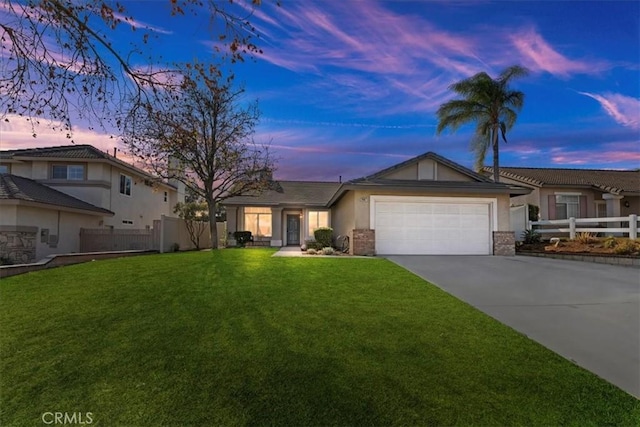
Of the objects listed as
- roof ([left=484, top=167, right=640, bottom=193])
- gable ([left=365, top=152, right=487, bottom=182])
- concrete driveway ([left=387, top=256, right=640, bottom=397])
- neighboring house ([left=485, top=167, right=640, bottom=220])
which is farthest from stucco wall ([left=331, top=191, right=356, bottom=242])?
roof ([left=484, top=167, right=640, bottom=193])

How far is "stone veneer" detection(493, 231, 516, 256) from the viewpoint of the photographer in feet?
45.8

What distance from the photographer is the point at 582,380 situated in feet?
11.9

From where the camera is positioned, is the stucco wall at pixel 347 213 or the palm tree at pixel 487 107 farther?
the palm tree at pixel 487 107

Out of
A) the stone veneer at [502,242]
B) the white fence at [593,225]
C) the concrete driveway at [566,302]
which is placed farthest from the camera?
the stone veneer at [502,242]

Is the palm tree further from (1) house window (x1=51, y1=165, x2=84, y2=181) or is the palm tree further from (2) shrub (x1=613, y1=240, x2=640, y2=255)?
(1) house window (x1=51, y1=165, x2=84, y2=181)

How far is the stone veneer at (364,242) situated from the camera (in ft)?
43.7

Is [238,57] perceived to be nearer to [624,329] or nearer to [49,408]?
[49,408]

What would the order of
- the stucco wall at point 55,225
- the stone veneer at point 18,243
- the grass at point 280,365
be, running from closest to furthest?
the grass at point 280,365 → the stone veneer at point 18,243 → the stucco wall at point 55,225

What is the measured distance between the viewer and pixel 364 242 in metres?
13.3

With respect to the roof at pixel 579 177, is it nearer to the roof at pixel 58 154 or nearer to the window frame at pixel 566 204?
the window frame at pixel 566 204

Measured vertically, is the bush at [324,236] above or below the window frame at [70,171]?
below

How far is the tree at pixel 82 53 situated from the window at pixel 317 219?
17.0 m

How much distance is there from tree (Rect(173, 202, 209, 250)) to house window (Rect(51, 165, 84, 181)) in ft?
19.4

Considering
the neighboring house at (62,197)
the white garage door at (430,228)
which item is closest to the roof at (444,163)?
the white garage door at (430,228)
